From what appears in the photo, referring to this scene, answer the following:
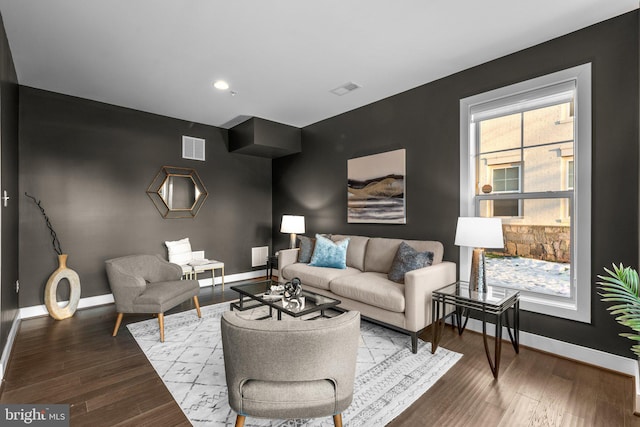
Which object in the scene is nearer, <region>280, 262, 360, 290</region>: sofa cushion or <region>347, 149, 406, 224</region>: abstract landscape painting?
<region>280, 262, 360, 290</region>: sofa cushion

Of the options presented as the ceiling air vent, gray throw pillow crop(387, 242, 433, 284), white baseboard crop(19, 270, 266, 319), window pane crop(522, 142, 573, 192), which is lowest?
white baseboard crop(19, 270, 266, 319)

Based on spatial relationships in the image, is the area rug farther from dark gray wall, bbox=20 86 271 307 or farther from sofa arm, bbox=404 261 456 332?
dark gray wall, bbox=20 86 271 307

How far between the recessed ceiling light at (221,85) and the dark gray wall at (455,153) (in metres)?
1.77

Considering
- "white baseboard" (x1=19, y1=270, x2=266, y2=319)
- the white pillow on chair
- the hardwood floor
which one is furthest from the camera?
the white pillow on chair

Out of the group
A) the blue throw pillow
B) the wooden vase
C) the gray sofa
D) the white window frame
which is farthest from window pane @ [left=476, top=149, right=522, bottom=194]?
the wooden vase

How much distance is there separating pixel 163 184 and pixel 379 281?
3.56 meters

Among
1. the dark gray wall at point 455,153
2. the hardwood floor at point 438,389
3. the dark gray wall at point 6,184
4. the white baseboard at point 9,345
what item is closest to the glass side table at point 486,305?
the hardwood floor at point 438,389

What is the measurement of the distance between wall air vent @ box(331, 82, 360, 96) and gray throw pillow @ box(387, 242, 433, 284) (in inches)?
80.2

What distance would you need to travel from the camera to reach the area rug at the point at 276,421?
5.90 ft

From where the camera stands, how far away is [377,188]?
4082 mm

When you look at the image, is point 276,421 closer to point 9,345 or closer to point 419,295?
point 419,295

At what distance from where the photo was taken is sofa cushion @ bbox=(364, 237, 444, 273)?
328cm

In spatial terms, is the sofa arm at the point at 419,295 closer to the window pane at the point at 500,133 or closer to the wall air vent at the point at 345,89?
the window pane at the point at 500,133

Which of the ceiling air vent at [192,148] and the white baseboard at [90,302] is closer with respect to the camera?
the white baseboard at [90,302]
